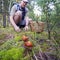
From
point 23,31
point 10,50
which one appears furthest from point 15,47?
point 23,31

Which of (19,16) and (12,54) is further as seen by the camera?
(19,16)

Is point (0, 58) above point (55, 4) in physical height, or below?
below

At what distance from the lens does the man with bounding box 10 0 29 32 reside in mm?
4375

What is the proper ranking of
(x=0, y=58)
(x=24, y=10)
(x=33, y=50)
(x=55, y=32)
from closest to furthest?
(x=0, y=58) → (x=33, y=50) → (x=55, y=32) → (x=24, y=10)

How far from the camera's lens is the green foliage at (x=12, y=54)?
3.17 metres

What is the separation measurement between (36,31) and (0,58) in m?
1.75

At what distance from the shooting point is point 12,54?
321 centimetres

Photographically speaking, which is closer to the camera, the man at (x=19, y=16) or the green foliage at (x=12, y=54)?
the green foliage at (x=12, y=54)

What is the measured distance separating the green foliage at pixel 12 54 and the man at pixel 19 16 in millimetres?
1052

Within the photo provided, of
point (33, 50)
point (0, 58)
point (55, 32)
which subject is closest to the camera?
point (0, 58)

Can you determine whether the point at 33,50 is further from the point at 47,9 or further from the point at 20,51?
the point at 47,9

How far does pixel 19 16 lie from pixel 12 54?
1480mm

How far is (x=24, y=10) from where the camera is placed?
4645mm

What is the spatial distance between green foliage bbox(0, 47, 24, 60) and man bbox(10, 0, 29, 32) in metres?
1.05
